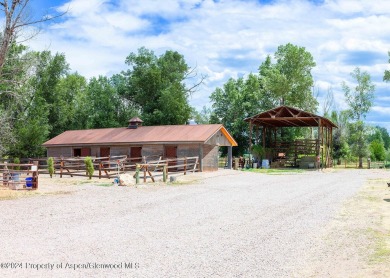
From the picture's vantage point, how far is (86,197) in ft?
52.9

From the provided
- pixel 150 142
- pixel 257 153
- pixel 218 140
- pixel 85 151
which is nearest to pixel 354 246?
pixel 150 142

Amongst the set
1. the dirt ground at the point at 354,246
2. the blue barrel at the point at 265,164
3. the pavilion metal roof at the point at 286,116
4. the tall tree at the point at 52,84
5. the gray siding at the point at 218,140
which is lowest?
the dirt ground at the point at 354,246

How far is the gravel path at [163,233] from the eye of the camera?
705cm

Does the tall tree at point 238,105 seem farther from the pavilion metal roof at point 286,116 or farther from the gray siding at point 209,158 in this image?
the gray siding at point 209,158

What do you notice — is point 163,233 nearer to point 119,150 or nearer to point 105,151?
point 119,150

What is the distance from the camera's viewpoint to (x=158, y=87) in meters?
47.6

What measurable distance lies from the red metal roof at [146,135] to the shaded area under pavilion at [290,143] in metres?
4.97

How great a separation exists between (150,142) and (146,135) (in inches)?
80.5

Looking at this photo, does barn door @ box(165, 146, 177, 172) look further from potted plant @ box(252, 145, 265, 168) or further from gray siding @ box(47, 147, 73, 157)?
gray siding @ box(47, 147, 73, 157)

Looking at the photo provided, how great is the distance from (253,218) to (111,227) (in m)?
3.80

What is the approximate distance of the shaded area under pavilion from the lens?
3678cm

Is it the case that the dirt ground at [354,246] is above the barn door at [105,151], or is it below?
below

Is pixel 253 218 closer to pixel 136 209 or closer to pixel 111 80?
pixel 136 209

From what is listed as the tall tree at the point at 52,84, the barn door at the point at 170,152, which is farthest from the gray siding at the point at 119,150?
the tall tree at the point at 52,84
